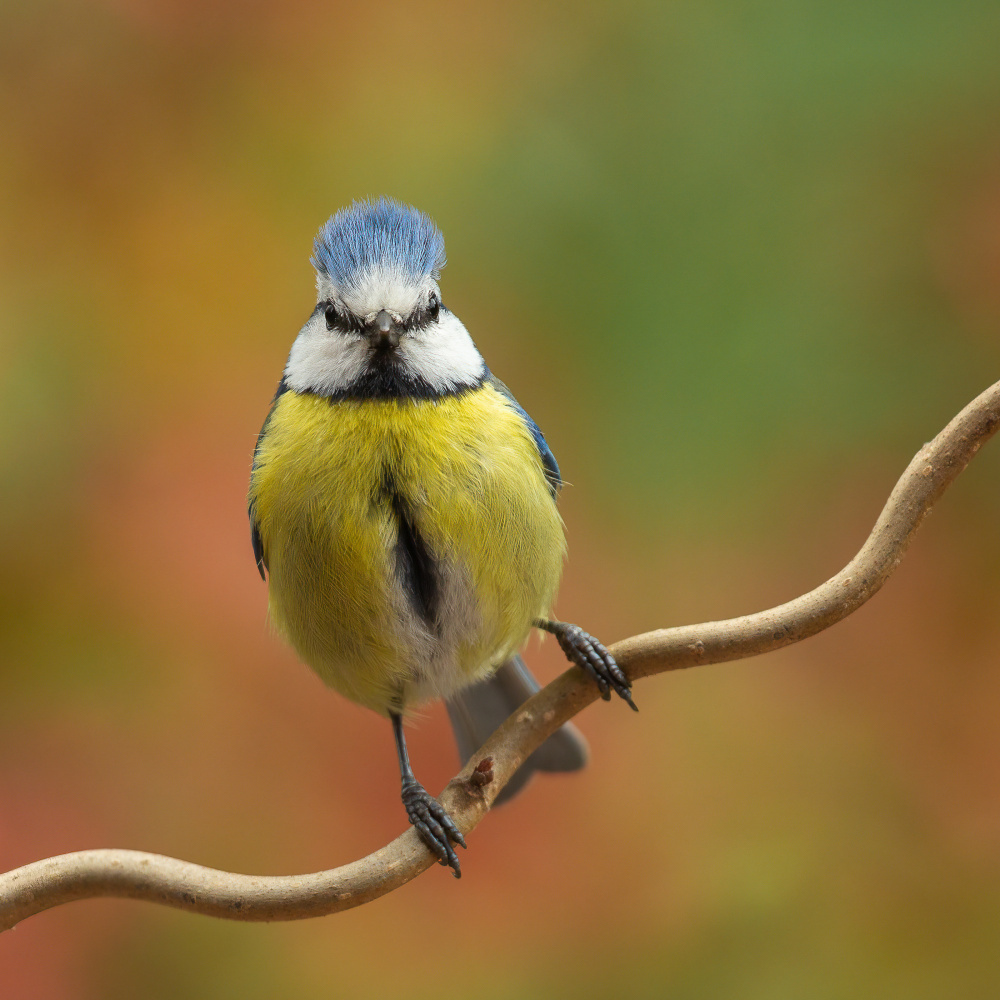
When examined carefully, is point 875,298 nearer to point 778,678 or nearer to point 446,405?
point 778,678

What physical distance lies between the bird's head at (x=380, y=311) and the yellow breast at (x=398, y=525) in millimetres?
20

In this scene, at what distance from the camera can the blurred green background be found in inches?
49.6

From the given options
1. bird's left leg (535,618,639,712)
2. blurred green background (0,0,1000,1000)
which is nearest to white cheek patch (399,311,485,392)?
bird's left leg (535,618,639,712)

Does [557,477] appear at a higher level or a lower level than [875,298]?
lower

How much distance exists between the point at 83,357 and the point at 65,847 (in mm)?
596

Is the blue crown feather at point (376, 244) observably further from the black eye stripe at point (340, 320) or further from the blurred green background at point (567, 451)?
the blurred green background at point (567, 451)

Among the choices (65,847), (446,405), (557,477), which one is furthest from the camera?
(65,847)

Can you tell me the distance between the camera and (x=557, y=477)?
995 millimetres

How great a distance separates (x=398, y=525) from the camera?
0.84 metres

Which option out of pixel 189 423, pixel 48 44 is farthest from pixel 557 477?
pixel 48 44

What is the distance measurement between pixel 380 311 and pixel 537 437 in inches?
8.3

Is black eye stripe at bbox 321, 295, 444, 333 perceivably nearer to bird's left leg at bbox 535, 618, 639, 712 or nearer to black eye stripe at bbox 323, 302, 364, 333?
black eye stripe at bbox 323, 302, 364, 333

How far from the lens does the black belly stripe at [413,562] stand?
832mm

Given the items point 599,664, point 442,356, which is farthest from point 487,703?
point 442,356
